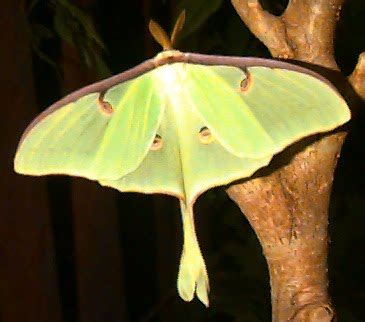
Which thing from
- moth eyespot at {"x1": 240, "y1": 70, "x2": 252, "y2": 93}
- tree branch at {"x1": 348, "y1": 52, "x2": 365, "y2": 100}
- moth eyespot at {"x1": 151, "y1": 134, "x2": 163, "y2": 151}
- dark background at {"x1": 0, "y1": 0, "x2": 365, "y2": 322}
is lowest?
dark background at {"x1": 0, "y1": 0, "x2": 365, "y2": 322}

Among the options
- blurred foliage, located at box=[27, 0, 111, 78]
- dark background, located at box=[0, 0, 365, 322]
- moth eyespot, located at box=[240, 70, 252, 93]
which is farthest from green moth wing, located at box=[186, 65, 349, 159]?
dark background, located at box=[0, 0, 365, 322]

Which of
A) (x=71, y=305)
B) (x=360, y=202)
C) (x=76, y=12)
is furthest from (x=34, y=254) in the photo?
(x=360, y=202)

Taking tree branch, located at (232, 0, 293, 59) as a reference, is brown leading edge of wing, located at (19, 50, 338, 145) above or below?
above

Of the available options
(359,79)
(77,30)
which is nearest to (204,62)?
(359,79)

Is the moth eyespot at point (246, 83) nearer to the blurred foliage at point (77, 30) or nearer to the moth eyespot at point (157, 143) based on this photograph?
the moth eyespot at point (157, 143)

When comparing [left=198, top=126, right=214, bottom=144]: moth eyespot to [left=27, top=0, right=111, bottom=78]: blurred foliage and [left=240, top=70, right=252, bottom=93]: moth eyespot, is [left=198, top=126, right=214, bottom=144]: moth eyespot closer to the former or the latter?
[left=240, top=70, right=252, bottom=93]: moth eyespot

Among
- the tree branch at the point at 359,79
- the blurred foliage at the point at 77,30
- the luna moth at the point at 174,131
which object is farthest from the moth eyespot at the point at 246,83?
the blurred foliage at the point at 77,30

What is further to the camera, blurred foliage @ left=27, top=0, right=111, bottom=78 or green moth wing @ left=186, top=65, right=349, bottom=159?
blurred foliage @ left=27, top=0, right=111, bottom=78
